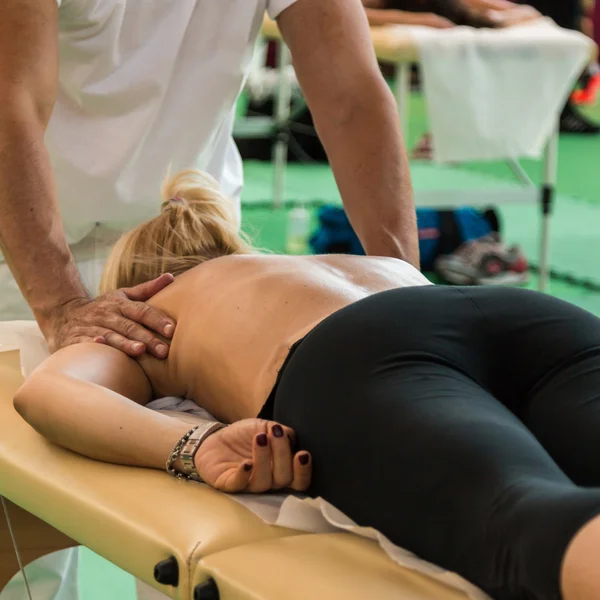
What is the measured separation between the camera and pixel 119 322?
151 cm

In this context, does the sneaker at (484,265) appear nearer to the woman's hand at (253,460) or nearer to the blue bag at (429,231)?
the blue bag at (429,231)

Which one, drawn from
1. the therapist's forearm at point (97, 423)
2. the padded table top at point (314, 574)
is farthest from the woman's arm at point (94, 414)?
the padded table top at point (314, 574)

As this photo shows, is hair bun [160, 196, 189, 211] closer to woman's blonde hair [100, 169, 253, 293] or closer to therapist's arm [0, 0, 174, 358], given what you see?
woman's blonde hair [100, 169, 253, 293]

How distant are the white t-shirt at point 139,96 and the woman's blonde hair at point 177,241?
1.14 feet

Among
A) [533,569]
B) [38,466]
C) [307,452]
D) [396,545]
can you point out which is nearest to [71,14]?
[38,466]

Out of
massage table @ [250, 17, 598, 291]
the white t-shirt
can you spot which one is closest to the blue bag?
massage table @ [250, 17, 598, 291]

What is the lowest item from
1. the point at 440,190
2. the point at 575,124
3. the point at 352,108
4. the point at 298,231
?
the point at 575,124

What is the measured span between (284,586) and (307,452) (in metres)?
0.21

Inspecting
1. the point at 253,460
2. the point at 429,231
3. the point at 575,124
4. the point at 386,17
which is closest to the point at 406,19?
the point at 386,17

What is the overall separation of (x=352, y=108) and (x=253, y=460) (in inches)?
39.3

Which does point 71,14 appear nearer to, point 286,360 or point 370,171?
point 370,171

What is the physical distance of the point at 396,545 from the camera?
1.08 meters

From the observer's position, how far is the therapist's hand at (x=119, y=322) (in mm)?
1474

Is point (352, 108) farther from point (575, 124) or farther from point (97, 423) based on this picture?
point (575, 124)
